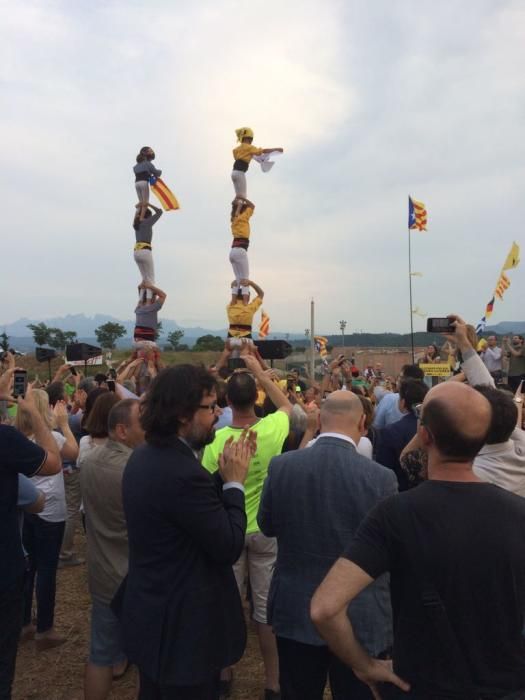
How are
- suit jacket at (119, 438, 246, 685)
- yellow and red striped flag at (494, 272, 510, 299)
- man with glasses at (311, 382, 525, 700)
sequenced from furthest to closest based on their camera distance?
1. yellow and red striped flag at (494, 272, 510, 299)
2. suit jacket at (119, 438, 246, 685)
3. man with glasses at (311, 382, 525, 700)

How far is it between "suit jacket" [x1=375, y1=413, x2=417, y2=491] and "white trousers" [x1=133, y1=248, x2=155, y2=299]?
6.52 metres

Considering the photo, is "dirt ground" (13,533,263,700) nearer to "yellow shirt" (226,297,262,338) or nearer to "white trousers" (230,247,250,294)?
"yellow shirt" (226,297,262,338)

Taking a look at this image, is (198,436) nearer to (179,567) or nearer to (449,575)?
(179,567)

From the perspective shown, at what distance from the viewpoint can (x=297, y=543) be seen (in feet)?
7.85

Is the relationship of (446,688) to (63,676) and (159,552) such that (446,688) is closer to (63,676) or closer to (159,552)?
(159,552)

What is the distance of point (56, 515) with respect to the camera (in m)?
4.04

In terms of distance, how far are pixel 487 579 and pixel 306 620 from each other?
103 centimetres

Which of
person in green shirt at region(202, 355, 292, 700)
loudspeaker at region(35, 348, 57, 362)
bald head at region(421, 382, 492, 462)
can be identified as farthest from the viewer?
loudspeaker at region(35, 348, 57, 362)

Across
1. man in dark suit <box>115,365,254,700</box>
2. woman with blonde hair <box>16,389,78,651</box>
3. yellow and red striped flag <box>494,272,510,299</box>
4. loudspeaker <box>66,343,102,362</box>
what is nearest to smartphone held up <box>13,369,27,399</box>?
woman with blonde hair <box>16,389,78,651</box>

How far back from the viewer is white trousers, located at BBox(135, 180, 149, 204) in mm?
9641

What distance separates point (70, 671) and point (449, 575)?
10.3ft

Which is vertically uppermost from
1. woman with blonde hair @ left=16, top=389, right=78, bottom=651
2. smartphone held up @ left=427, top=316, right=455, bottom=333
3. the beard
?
smartphone held up @ left=427, top=316, right=455, bottom=333

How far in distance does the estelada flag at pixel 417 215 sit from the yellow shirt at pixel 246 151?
8.75m

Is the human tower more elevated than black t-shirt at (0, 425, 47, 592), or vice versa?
the human tower
